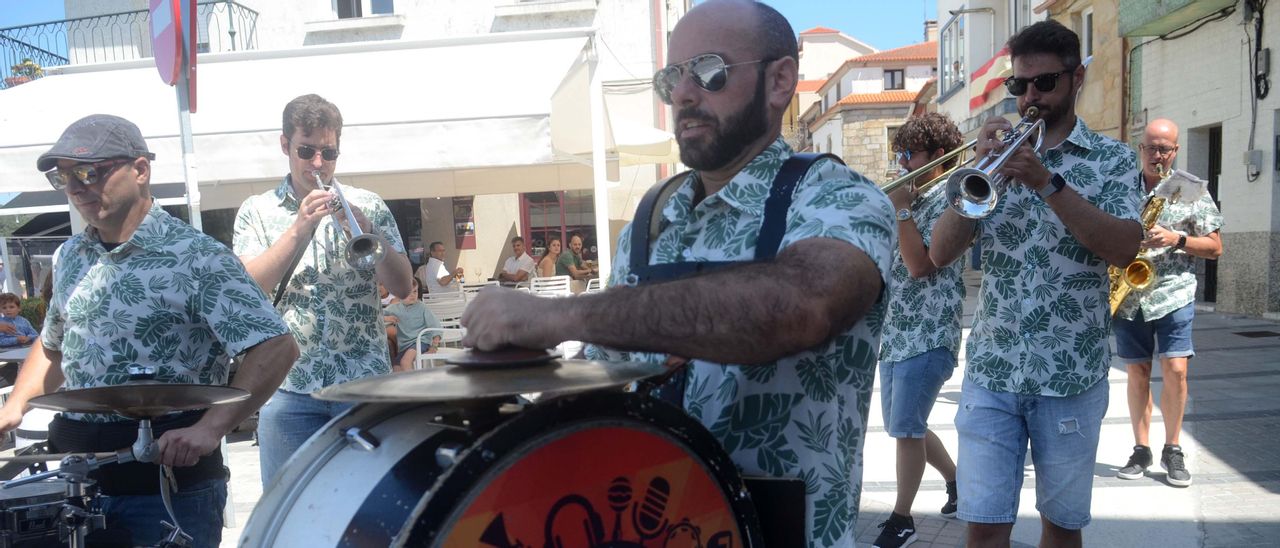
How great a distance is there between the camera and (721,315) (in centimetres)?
122

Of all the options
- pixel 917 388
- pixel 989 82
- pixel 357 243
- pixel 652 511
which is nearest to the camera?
pixel 652 511

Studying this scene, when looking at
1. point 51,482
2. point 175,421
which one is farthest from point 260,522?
point 175,421

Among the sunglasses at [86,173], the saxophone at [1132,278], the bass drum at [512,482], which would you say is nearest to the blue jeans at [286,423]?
the sunglasses at [86,173]

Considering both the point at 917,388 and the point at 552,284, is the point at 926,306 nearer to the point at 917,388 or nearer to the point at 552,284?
the point at 917,388

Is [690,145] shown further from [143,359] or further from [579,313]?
[143,359]

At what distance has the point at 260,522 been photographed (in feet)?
4.24

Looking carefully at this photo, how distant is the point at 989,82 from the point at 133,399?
20.1 meters

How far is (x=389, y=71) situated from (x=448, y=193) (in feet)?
6.07

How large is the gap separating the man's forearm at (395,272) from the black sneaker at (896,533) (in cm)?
240

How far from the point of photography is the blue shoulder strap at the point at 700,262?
147cm

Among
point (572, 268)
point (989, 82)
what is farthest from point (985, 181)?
point (989, 82)

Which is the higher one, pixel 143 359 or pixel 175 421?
pixel 143 359

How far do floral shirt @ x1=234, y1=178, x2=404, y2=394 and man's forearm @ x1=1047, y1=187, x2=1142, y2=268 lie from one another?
219cm

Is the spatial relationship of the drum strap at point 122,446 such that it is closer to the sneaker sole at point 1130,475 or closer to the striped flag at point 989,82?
the sneaker sole at point 1130,475
